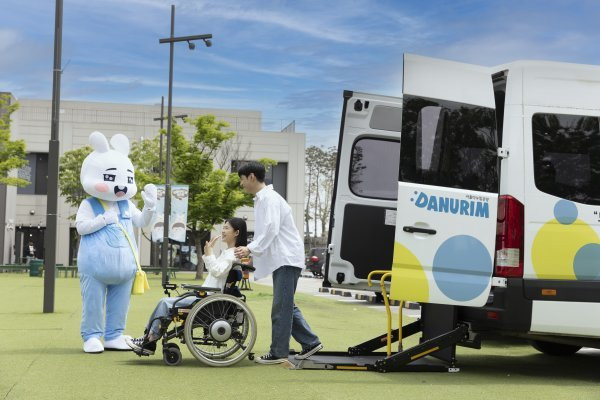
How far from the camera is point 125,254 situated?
9633mm

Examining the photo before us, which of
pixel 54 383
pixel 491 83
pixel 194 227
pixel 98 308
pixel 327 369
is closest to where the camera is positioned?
pixel 54 383

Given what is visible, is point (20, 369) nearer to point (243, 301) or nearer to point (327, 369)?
point (243, 301)

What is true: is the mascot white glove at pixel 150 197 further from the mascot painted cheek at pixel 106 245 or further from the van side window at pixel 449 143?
the van side window at pixel 449 143

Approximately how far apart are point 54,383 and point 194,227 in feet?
118

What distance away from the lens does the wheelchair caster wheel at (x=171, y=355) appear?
830 cm

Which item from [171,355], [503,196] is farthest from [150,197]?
[503,196]

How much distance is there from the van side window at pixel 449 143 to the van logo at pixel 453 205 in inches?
4.8

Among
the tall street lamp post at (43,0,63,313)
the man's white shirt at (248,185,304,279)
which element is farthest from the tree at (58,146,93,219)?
the man's white shirt at (248,185,304,279)

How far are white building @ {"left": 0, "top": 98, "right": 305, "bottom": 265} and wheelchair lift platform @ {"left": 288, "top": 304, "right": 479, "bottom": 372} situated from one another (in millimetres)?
49940

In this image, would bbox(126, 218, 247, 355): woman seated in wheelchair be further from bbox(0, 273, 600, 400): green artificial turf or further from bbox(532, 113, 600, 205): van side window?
bbox(532, 113, 600, 205): van side window

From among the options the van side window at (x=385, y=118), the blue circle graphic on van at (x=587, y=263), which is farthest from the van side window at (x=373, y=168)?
the blue circle graphic on van at (x=587, y=263)

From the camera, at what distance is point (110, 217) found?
31.7 ft

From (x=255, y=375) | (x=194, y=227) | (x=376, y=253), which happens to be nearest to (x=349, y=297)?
(x=376, y=253)

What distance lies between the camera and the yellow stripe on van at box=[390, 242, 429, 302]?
7.46 meters
